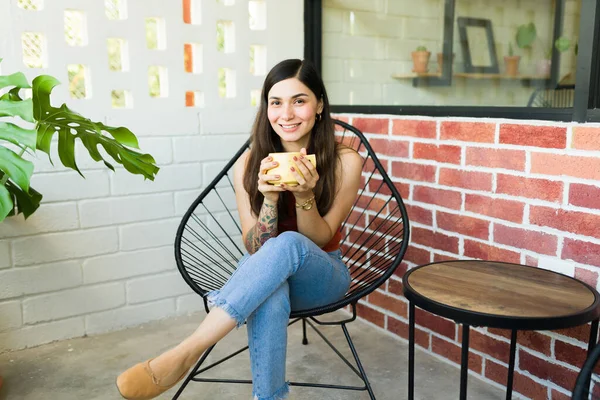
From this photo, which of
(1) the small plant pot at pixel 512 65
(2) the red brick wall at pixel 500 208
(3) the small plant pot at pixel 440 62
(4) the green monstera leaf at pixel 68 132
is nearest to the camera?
(4) the green monstera leaf at pixel 68 132

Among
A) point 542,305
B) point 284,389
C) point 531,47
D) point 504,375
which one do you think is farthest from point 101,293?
point 531,47

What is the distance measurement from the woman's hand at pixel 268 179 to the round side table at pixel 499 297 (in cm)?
42

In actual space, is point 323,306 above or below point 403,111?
below

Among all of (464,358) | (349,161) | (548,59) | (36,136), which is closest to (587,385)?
(464,358)

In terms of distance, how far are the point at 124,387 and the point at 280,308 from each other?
0.41 meters

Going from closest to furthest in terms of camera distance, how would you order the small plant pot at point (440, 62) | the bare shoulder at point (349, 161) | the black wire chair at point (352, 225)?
the bare shoulder at point (349, 161)
the black wire chair at point (352, 225)
the small plant pot at point (440, 62)

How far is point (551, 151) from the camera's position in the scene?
1.55 metres

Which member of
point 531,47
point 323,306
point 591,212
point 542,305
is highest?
point 531,47

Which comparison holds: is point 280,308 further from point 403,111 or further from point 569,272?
point 403,111

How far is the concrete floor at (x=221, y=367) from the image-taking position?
1772 millimetres

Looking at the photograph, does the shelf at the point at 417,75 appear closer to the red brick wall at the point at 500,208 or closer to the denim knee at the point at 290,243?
the red brick wall at the point at 500,208

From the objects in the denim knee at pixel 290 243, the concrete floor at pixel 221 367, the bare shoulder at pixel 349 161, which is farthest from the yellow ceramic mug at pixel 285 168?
the concrete floor at pixel 221 367

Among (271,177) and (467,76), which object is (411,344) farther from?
(467,76)

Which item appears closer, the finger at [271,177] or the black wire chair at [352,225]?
the finger at [271,177]
